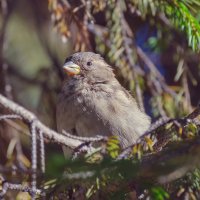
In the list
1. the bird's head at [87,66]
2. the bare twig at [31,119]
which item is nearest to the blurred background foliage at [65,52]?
the bird's head at [87,66]

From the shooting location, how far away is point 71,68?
366 centimetres

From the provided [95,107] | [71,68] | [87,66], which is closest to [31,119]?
[95,107]

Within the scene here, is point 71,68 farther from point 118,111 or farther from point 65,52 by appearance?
point 118,111

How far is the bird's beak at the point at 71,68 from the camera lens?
140 inches

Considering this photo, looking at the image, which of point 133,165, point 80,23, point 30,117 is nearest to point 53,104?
point 80,23

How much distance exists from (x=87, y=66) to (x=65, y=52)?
190mm

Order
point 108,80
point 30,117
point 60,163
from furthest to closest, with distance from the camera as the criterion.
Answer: point 108,80
point 30,117
point 60,163

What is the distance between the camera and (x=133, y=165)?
1.35 metres

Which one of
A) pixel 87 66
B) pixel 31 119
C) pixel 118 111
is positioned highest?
pixel 31 119

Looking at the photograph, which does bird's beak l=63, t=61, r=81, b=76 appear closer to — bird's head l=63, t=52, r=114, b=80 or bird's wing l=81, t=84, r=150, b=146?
bird's head l=63, t=52, r=114, b=80

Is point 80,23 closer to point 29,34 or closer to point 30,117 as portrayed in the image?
point 29,34

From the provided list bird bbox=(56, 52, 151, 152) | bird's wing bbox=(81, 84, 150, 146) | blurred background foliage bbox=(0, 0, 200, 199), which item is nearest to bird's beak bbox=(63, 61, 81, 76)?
bird bbox=(56, 52, 151, 152)

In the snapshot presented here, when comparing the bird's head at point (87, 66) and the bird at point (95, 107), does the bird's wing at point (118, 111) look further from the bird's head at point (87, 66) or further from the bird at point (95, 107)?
the bird's head at point (87, 66)

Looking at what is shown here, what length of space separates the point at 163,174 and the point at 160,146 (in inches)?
31.3
